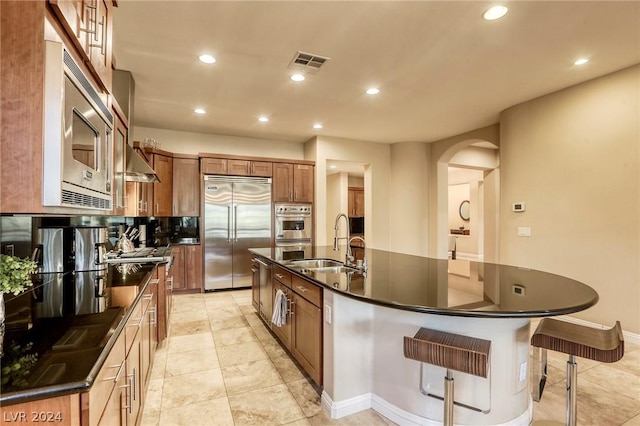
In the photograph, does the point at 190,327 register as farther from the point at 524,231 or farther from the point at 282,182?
the point at 524,231

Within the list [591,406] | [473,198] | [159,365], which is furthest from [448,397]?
[473,198]

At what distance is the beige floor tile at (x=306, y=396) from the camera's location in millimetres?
2068

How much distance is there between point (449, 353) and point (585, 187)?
10.9 ft

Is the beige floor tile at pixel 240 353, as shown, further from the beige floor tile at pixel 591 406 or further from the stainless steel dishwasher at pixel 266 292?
the beige floor tile at pixel 591 406

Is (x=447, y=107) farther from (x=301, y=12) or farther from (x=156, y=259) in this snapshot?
(x=156, y=259)

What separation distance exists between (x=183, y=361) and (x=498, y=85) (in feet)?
14.6

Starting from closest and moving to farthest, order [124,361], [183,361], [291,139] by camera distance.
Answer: [124,361] < [183,361] < [291,139]

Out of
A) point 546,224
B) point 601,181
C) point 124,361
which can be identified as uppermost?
point 601,181

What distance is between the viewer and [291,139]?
620cm

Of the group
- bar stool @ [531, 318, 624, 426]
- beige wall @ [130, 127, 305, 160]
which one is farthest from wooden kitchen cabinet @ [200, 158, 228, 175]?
bar stool @ [531, 318, 624, 426]

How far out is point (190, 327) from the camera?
144 inches

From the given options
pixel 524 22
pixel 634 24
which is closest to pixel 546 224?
pixel 634 24

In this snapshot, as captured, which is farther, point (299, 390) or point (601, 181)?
point (601, 181)

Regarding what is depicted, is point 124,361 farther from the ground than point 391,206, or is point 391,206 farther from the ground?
point 391,206
